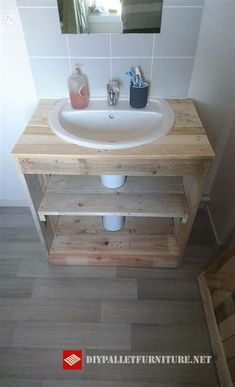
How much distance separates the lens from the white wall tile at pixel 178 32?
3.21ft

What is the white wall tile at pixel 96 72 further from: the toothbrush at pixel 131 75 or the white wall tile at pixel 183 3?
the white wall tile at pixel 183 3

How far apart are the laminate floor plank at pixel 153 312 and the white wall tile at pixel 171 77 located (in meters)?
1.06

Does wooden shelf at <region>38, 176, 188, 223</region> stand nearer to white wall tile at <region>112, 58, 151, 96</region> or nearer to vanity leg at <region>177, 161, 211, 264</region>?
vanity leg at <region>177, 161, 211, 264</region>

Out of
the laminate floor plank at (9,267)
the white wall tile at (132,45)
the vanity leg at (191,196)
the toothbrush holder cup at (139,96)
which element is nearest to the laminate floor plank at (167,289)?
the vanity leg at (191,196)

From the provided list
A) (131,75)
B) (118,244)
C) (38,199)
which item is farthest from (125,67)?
(118,244)

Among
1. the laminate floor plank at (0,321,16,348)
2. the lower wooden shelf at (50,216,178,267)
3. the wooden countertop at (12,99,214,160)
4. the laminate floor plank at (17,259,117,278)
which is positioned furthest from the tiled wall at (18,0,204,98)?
the laminate floor plank at (0,321,16,348)

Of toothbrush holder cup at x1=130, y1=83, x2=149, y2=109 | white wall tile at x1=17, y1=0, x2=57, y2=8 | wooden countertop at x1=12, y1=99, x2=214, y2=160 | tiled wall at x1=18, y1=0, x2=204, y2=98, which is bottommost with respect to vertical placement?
wooden countertop at x1=12, y1=99, x2=214, y2=160

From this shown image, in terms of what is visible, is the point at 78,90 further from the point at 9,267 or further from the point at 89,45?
the point at 9,267

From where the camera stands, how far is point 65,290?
53.2 inches

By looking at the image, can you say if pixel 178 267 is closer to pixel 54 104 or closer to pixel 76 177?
pixel 76 177

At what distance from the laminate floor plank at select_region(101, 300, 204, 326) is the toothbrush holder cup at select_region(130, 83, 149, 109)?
3.23 ft

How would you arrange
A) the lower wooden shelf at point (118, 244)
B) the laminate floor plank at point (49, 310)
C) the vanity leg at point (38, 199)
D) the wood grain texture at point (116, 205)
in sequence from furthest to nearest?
the lower wooden shelf at point (118, 244)
the laminate floor plank at point (49, 310)
the wood grain texture at point (116, 205)
the vanity leg at point (38, 199)

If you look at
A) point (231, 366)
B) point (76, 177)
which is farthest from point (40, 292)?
point (231, 366)

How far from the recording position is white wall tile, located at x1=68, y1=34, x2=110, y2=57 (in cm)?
104
